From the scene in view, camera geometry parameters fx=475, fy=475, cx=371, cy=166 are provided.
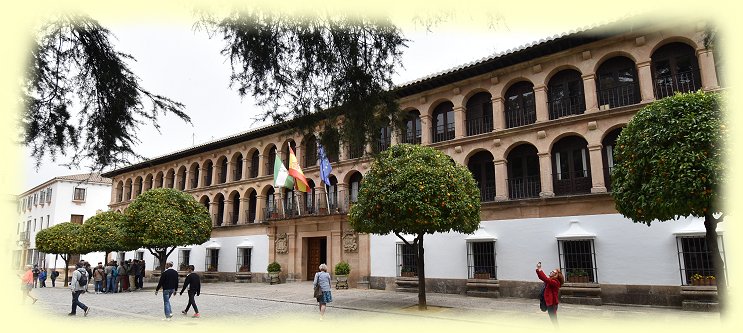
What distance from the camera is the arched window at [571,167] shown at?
728 inches

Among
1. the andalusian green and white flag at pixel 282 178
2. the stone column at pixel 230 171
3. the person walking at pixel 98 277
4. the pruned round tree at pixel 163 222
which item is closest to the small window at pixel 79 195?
the stone column at pixel 230 171

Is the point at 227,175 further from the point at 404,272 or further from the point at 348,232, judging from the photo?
the point at 404,272

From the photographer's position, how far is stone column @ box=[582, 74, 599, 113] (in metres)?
18.2

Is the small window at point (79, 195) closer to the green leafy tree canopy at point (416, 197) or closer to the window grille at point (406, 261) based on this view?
the window grille at point (406, 261)

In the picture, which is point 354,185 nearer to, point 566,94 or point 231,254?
point 231,254

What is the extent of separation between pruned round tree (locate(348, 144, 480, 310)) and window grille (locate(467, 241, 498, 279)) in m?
4.32

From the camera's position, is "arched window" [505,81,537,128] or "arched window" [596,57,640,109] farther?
"arched window" [505,81,537,128]

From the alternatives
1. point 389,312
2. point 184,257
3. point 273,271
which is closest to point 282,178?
point 273,271

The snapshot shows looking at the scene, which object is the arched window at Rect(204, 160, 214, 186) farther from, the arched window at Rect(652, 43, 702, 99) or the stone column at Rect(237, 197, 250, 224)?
the arched window at Rect(652, 43, 702, 99)

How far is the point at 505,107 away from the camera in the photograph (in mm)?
20906

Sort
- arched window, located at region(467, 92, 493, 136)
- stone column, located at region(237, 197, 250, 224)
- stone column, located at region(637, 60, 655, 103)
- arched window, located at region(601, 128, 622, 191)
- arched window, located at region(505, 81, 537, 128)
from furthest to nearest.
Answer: stone column, located at region(237, 197, 250, 224) → arched window, located at region(467, 92, 493, 136) → arched window, located at region(505, 81, 537, 128) → arched window, located at region(601, 128, 622, 191) → stone column, located at region(637, 60, 655, 103)

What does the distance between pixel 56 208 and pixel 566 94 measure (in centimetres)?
5177

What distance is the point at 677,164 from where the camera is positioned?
1063 centimetres

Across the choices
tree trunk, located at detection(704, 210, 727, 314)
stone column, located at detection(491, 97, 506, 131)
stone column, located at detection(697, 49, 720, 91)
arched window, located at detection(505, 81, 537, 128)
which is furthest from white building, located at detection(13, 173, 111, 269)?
tree trunk, located at detection(704, 210, 727, 314)
